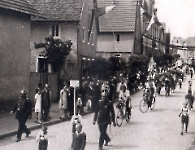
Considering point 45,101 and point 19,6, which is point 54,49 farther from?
point 45,101

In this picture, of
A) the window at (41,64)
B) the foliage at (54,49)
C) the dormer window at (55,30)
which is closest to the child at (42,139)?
the foliage at (54,49)

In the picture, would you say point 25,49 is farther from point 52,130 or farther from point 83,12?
point 83,12

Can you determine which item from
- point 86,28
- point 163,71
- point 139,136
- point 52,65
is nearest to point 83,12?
point 86,28

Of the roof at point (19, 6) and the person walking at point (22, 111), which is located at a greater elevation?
the roof at point (19, 6)

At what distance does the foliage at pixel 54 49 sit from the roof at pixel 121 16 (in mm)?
11779

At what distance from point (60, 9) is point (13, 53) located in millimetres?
7101

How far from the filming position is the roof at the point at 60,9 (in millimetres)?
20156

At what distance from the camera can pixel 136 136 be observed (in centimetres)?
970

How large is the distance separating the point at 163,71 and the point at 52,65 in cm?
724

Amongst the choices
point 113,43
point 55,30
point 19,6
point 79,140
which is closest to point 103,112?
point 79,140

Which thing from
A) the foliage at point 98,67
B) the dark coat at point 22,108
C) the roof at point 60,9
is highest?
the roof at point 60,9

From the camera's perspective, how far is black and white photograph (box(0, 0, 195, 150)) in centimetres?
885

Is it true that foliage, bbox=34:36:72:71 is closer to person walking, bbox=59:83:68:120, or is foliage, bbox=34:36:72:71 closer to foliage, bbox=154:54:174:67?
foliage, bbox=154:54:174:67

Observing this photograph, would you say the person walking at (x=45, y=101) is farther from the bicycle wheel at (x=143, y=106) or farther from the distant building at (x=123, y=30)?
the distant building at (x=123, y=30)
